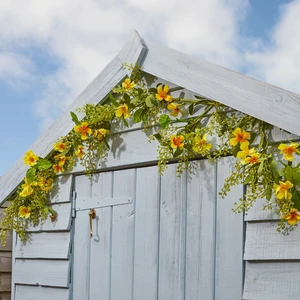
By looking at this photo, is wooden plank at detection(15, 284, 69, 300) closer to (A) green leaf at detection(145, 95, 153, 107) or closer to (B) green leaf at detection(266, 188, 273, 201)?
(A) green leaf at detection(145, 95, 153, 107)

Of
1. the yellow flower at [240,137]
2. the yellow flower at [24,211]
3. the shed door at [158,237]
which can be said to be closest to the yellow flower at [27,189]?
the yellow flower at [24,211]

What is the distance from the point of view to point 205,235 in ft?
11.3

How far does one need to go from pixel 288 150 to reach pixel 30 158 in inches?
79.9

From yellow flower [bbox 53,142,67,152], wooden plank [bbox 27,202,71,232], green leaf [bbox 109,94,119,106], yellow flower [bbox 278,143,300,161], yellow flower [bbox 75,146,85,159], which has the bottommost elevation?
wooden plank [bbox 27,202,71,232]

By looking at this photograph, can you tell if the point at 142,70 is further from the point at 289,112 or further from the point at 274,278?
the point at 274,278

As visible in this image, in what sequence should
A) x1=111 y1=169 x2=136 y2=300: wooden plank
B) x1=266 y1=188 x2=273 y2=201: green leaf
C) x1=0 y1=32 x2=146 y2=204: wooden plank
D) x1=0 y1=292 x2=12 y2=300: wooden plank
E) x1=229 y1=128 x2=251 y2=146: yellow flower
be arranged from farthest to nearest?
x1=0 y1=292 x2=12 y2=300: wooden plank, x1=0 y1=32 x2=146 y2=204: wooden plank, x1=111 y1=169 x2=136 y2=300: wooden plank, x1=229 y1=128 x2=251 y2=146: yellow flower, x1=266 y1=188 x2=273 y2=201: green leaf

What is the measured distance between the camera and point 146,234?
3727 millimetres

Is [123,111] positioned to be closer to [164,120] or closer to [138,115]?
[138,115]

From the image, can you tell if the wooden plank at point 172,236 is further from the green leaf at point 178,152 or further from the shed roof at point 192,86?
the shed roof at point 192,86

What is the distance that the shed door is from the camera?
337cm

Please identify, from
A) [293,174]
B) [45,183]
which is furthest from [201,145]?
[45,183]

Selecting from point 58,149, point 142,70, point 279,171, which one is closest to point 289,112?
point 279,171

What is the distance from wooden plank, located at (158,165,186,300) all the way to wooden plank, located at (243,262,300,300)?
0.43 m

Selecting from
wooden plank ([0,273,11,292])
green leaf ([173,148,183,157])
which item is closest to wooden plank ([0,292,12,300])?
wooden plank ([0,273,11,292])
